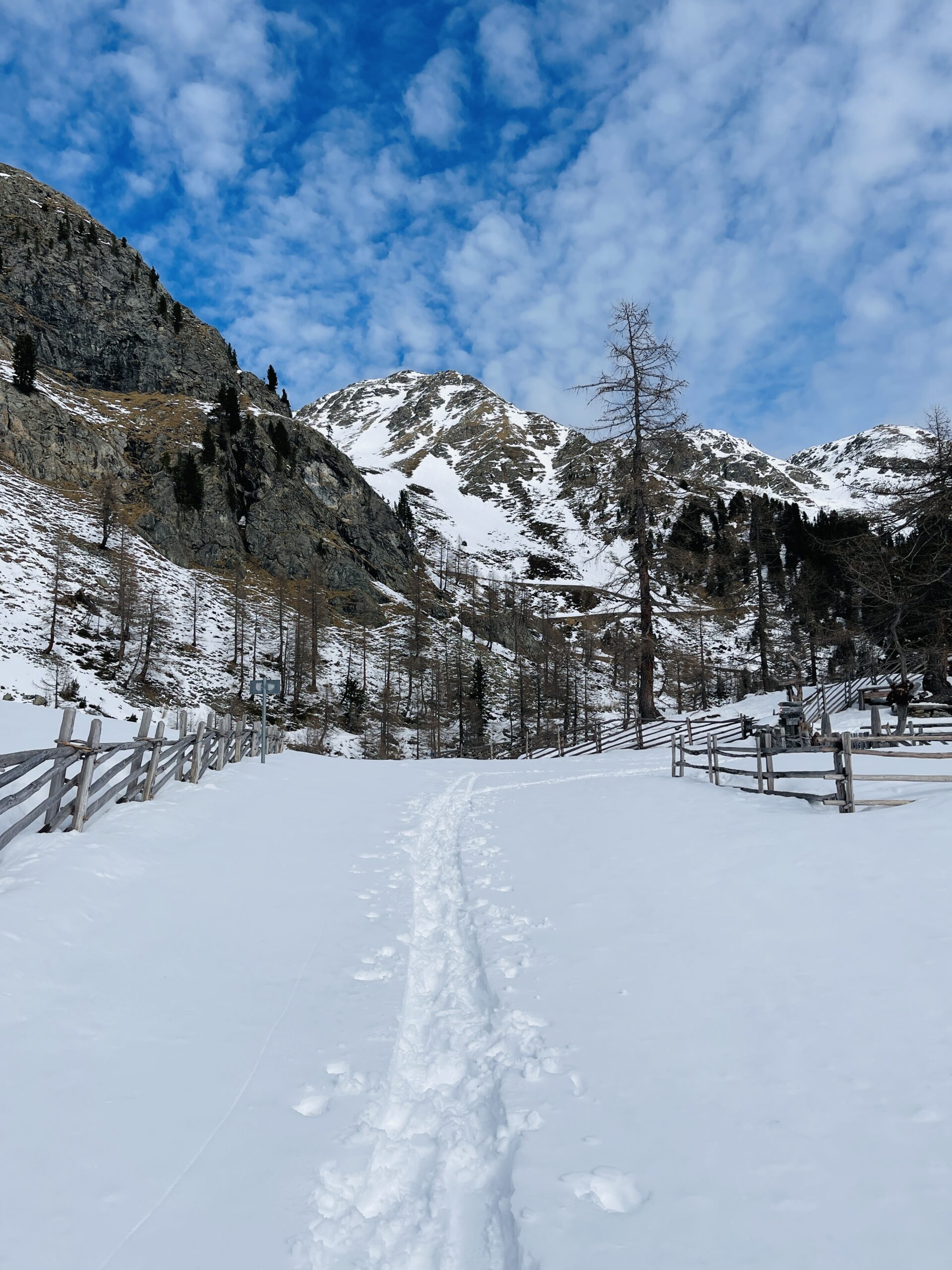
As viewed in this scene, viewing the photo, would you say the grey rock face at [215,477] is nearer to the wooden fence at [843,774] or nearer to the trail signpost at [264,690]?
the trail signpost at [264,690]

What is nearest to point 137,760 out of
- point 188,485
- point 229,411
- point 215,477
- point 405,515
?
point 188,485

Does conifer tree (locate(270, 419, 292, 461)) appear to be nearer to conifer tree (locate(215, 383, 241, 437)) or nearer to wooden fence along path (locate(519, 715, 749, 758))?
conifer tree (locate(215, 383, 241, 437))

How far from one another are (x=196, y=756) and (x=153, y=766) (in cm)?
273

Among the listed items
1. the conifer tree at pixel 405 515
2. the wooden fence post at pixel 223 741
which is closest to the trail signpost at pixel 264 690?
the wooden fence post at pixel 223 741

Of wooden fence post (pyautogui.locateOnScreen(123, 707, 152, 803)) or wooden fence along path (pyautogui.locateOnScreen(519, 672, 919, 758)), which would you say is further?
wooden fence along path (pyautogui.locateOnScreen(519, 672, 919, 758))

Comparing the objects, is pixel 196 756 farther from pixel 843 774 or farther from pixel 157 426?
pixel 157 426

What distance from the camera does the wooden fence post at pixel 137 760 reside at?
31.2 feet

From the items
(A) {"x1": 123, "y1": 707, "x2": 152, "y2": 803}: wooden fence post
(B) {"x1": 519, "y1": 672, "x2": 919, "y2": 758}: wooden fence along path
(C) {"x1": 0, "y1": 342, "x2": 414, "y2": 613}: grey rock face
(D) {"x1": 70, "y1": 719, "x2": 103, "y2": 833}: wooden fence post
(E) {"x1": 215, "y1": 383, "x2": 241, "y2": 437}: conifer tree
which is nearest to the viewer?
(D) {"x1": 70, "y1": 719, "x2": 103, "y2": 833}: wooden fence post

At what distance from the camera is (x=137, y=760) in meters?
9.68

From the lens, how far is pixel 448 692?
57094mm

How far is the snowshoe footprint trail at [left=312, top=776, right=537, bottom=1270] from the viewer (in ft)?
8.64

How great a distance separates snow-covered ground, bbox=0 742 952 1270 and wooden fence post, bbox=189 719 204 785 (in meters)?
5.17

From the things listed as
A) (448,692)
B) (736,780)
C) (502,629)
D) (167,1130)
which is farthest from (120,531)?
(167,1130)

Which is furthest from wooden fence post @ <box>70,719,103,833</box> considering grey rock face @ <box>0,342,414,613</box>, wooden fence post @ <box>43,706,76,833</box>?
grey rock face @ <box>0,342,414,613</box>
